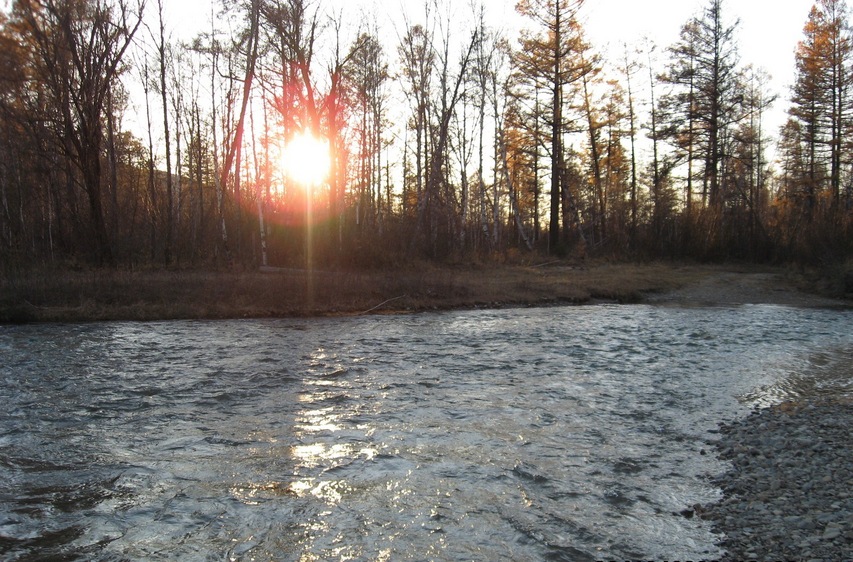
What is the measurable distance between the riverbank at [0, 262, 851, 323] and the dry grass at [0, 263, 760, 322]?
3 centimetres

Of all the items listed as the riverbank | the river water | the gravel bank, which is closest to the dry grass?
the riverbank

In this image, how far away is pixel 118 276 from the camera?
17.7m

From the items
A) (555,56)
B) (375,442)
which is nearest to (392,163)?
(555,56)

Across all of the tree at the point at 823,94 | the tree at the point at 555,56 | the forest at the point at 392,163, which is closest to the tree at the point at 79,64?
the forest at the point at 392,163

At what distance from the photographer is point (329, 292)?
17.5 m

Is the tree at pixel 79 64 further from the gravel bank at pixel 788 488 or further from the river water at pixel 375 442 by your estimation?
the gravel bank at pixel 788 488

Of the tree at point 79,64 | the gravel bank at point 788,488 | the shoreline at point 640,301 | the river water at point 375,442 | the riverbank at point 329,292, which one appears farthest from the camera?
the tree at point 79,64

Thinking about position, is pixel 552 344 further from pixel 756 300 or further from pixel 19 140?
pixel 19 140

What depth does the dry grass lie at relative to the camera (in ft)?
50.4

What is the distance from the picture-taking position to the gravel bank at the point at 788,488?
145 inches

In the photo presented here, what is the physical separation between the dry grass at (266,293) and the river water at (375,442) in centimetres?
355

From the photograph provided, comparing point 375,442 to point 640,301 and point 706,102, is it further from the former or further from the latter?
point 706,102

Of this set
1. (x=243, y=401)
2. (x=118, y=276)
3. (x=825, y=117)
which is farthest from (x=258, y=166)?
(x=825, y=117)

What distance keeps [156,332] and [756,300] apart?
1880cm
